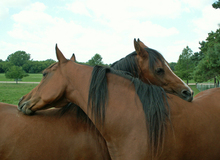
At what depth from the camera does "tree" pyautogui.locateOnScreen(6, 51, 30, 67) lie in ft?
223

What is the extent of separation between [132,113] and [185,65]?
130ft

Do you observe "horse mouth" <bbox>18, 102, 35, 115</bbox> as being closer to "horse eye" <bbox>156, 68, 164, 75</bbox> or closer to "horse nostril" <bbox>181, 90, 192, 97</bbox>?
"horse eye" <bbox>156, 68, 164, 75</bbox>

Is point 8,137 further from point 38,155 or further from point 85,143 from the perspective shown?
point 85,143

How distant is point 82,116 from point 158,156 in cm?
111

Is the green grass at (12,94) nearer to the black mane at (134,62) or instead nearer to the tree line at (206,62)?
the black mane at (134,62)

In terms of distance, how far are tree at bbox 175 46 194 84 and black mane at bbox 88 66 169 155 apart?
121 ft

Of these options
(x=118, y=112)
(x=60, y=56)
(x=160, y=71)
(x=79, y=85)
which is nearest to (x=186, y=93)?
(x=160, y=71)

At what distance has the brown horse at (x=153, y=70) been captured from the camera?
2482 mm

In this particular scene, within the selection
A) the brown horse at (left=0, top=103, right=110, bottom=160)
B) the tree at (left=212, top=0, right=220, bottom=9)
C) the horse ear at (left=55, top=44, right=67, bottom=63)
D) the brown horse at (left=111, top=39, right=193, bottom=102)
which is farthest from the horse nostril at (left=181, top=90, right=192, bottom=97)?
the tree at (left=212, top=0, right=220, bottom=9)

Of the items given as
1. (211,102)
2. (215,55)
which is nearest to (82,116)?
(211,102)

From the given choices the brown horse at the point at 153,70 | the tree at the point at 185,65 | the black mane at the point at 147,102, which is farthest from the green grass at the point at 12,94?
the tree at the point at 185,65

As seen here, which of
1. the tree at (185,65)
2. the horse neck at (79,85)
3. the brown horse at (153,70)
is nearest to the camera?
the horse neck at (79,85)

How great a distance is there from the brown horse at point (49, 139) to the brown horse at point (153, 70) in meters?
1.05

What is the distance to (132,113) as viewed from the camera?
1.90m
